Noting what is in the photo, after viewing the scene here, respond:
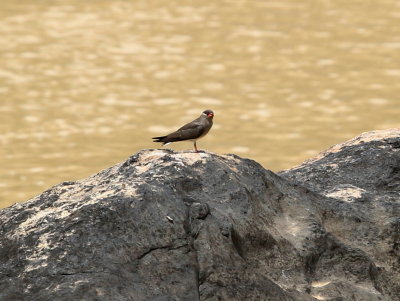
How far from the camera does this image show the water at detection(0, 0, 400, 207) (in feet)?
50.0

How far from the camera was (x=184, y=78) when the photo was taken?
1909 cm

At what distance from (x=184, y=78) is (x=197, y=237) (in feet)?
47.9

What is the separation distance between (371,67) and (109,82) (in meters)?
5.33

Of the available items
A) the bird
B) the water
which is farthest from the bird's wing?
the water

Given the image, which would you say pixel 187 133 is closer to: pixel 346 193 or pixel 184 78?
A: pixel 346 193

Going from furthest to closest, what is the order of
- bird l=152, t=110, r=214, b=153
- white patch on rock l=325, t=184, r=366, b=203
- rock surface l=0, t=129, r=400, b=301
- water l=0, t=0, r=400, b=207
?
water l=0, t=0, r=400, b=207 < bird l=152, t=110, r=214, b=153 < white patch on rock l=325, t=184, r=366, b=203 < rock surface l=0, t=129, r=400, b=301

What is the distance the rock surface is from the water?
8094mm

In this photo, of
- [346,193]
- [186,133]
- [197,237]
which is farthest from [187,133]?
[197,237]

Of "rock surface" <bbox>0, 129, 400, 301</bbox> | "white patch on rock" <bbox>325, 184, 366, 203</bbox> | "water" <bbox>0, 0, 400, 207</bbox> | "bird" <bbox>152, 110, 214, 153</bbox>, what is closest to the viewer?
→ "rock surface" <bbox>0, 129, 400, 301</bbox>

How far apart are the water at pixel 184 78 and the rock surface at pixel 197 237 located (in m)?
8.09

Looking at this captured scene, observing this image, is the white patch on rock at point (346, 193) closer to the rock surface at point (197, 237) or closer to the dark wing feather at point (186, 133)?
the rock surface at point (197, 237)

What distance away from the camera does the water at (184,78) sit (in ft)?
50.0

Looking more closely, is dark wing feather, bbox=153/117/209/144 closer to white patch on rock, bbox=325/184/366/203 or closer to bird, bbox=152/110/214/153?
bird, bbox=152/110/214/153

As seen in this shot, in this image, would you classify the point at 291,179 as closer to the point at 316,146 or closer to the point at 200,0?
the point at 316,146
